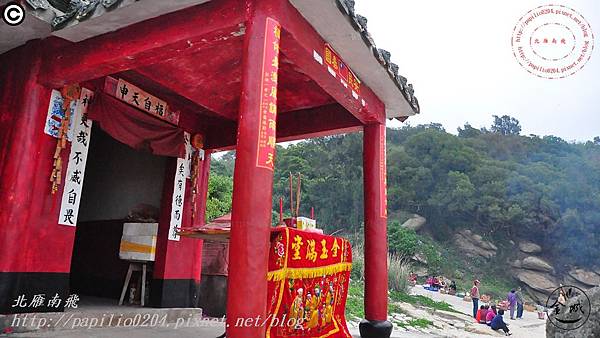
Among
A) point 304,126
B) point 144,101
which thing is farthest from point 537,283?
point 144,101

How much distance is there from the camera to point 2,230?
449 cm

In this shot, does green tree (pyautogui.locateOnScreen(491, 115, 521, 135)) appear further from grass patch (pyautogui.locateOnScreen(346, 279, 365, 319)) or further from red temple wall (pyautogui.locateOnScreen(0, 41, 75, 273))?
red temple wall (pyautogui.locateOnScreen(0, 41, 75, 273))

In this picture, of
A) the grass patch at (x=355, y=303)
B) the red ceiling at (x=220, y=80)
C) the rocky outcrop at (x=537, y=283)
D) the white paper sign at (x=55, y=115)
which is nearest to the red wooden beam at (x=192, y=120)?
the red ceiling at (x=220, y=80)

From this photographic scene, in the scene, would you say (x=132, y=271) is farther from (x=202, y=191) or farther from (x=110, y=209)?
(x=202, y=191)

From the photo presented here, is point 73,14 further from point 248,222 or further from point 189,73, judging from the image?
point 248,222

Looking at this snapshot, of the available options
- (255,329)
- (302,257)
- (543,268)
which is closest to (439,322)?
(302,257)

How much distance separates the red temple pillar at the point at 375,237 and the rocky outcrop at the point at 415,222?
100 ft

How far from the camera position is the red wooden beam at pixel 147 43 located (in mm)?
3906

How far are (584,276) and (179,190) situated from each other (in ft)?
114

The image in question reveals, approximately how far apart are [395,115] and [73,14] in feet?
15.9

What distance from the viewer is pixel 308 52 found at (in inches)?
175

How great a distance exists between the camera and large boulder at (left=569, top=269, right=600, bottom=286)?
3099cm

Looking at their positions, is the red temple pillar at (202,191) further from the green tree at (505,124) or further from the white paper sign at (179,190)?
the green tree at (505,124)

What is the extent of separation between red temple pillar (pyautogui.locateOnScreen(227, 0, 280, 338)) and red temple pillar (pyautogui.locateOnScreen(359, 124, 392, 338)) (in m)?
2.87
